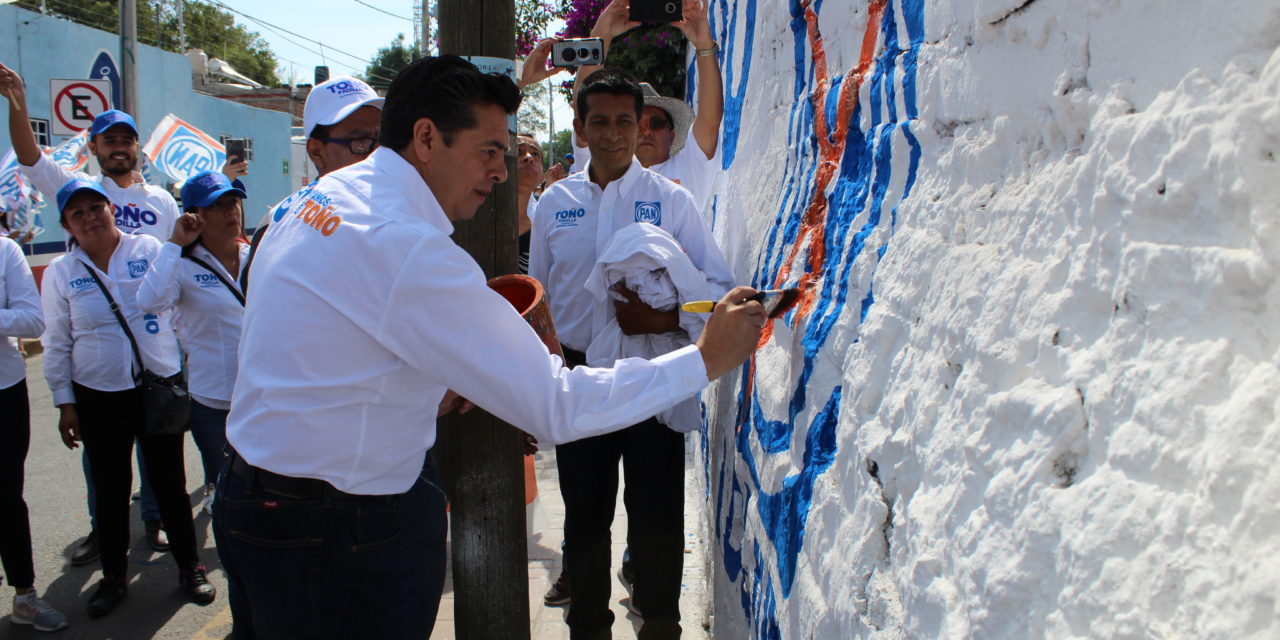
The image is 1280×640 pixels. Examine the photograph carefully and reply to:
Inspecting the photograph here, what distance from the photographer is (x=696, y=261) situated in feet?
9.64

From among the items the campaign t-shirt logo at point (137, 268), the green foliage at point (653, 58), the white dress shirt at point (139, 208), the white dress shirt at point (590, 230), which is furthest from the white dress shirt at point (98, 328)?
the green foliage at point (653, 58)

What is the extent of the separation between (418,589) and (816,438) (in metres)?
0.96

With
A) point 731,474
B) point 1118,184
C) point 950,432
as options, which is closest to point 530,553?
point 731,474

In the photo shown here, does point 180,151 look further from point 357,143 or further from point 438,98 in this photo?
point 438,98

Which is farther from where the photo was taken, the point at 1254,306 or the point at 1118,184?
the point at 1118,184

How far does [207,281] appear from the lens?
3.72 metres

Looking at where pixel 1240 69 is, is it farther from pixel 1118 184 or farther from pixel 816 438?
pixel 816 438

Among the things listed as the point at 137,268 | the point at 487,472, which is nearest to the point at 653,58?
the point at 137,268

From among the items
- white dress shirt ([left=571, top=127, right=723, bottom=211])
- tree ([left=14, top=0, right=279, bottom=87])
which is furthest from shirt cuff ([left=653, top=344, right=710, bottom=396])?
tree ([left=14, top=0, right=279, bottom=87])

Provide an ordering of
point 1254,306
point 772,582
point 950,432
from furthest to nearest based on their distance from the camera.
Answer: point 772,582, point 950,432, point 1254,306

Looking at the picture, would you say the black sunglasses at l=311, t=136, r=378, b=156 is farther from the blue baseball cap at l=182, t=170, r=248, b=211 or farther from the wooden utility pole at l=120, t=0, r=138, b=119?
the wooden utility pole at l=120, t=0, r=138, b=119

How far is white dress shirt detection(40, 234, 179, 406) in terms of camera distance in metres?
3.92

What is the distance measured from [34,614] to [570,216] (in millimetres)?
2765

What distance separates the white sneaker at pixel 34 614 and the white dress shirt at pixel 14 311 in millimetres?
885
